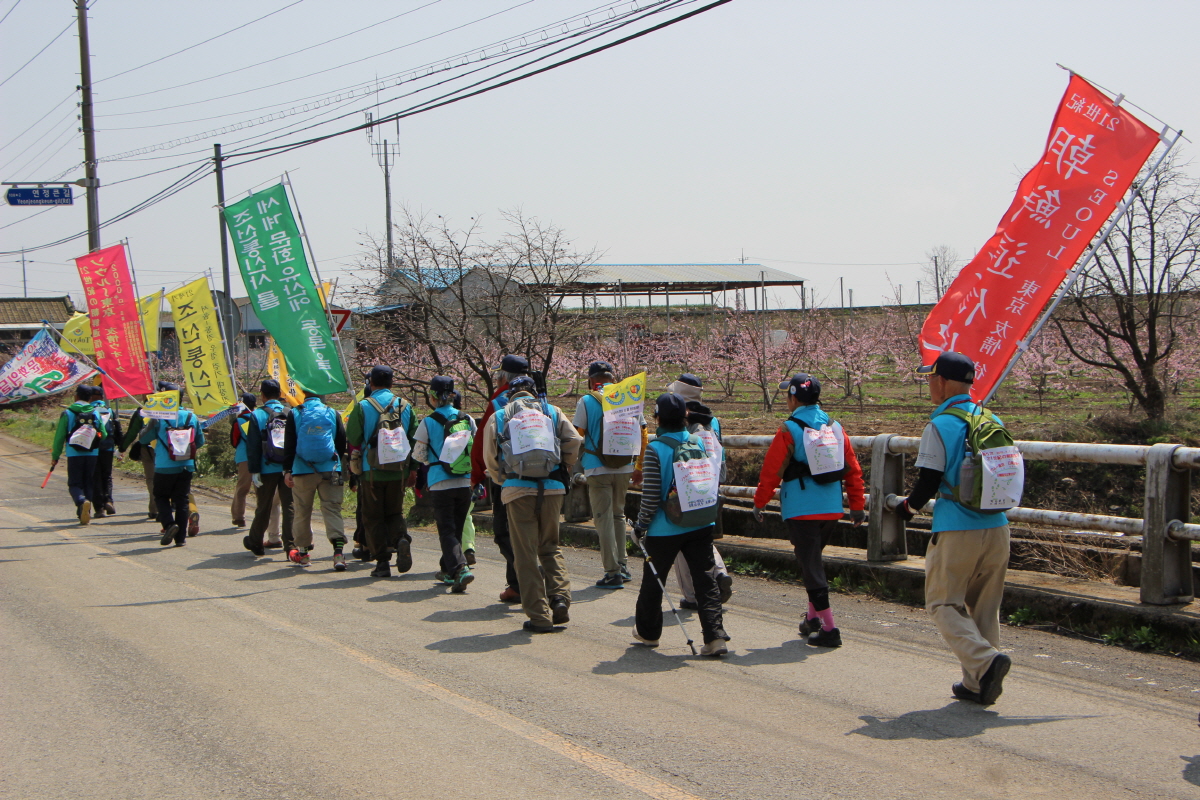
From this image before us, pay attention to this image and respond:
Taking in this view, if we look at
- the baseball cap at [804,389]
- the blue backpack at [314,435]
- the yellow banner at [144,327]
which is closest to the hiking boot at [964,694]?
the baseball cap at [804,389]

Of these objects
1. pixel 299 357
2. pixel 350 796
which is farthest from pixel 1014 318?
pixel 299 357

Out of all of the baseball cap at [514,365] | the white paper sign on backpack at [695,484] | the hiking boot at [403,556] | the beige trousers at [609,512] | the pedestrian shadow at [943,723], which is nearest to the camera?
the pedestrian shadow at [943,723]

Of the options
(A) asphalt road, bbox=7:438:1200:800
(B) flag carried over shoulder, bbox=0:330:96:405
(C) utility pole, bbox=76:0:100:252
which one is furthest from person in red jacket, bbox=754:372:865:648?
(B) flag carried over shoulder, bbox=0:330:96:405

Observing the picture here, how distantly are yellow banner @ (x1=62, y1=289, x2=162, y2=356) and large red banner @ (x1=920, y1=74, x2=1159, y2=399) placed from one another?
1493 cm

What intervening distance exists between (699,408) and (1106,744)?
340 cm

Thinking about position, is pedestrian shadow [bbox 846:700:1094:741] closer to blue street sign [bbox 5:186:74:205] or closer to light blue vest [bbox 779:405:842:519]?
light blue vest [bbox 779:405:842:519]

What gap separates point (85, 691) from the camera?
5480 mm

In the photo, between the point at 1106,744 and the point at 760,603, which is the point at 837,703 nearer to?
the point at 1106,744

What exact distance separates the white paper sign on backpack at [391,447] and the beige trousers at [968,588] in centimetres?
525

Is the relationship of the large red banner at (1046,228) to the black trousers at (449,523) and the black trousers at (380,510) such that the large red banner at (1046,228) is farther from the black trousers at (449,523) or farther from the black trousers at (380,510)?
the black trousers at (380,510)

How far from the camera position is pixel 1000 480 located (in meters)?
4.94

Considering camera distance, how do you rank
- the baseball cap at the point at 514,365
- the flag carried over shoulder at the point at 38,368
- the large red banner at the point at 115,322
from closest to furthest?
the baseball cap at the point at 514,365
the large red banner at the point at 115,322
the flag carried over shoulder at the point at 38,368

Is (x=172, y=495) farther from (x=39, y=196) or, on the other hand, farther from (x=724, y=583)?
(x=39, y=196)

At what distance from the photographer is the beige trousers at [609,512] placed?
27.5ft
